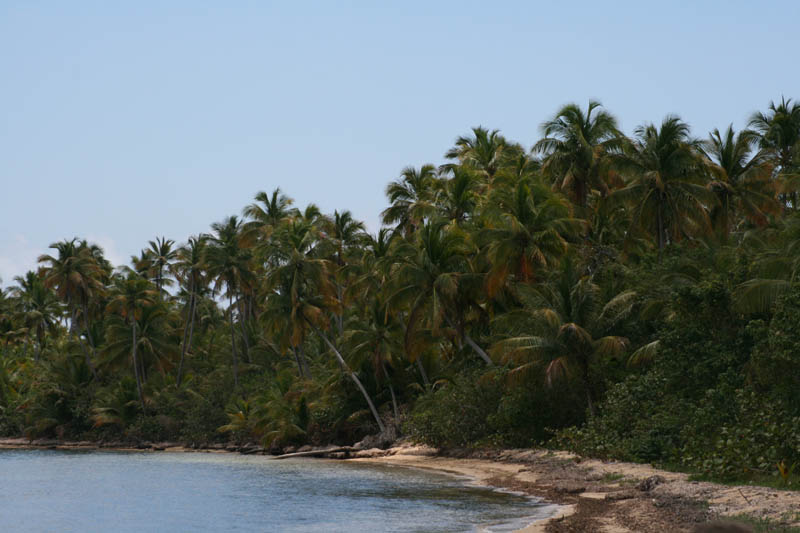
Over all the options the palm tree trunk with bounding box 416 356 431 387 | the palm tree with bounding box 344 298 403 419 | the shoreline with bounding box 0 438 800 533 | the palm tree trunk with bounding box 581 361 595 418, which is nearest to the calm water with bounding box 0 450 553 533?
the shoreline with bounding box 0 438 800 533

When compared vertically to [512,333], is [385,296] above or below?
above

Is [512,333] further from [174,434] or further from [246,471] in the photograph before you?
[174,434]

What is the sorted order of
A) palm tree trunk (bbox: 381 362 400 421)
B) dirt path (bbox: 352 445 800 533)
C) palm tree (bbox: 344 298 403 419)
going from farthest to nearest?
palm tree trunk (bbox: 381 362 400 421), palm tree (bbox: 344 298 403 419), dirt path (bbox: 352 445 800 533)

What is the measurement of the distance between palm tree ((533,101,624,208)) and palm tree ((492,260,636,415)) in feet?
29.5

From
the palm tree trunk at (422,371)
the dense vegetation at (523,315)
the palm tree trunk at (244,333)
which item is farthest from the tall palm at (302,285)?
the palm tree trunk at (244,333)

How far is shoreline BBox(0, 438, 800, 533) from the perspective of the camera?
1434 cm

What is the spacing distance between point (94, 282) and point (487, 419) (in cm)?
3923

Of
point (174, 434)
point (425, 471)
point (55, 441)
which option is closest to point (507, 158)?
point (425, 471)

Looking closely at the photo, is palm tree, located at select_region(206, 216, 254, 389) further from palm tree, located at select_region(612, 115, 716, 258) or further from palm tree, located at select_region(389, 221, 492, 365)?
palm tree, located at select_region(612, 115, 716, 258)

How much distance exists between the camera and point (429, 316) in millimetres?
36500

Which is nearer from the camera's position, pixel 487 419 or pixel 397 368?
pixel 487 419

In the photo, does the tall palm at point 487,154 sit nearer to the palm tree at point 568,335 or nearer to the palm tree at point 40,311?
the palm tree at point 568,335

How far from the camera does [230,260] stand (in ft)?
183

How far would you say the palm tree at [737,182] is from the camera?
36.9m
